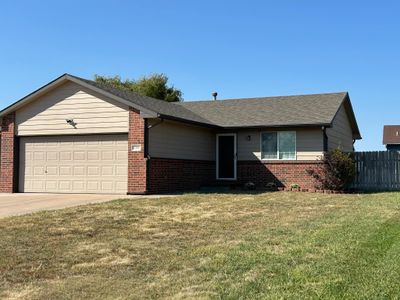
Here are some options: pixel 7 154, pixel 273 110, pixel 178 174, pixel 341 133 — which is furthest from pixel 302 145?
pixel 7 154

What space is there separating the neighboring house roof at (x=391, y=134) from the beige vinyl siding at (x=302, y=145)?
34.7 m

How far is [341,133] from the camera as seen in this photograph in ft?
79.5

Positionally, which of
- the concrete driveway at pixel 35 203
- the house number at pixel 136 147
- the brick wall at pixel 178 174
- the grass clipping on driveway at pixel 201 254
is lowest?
the grass clipping on driveway at pixel 201 254

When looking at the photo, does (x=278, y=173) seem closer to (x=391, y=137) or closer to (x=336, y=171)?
(x=336, y=171)

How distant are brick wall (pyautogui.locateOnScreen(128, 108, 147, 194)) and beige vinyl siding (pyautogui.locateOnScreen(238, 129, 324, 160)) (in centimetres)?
580

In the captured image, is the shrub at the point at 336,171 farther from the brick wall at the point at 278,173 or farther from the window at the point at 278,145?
the window at the point at 278,145

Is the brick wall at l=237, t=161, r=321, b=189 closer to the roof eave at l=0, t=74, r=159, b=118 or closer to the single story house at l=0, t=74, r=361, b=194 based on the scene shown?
the single story house at l=0, t=74, r=361, b=194

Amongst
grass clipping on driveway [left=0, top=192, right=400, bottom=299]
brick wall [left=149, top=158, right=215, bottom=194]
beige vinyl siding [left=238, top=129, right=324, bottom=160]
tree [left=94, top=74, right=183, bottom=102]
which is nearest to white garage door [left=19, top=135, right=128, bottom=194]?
brick wall [left=149, top=158, right=215, bottom=194]

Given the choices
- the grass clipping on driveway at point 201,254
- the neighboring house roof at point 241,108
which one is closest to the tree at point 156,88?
the neighboring house roof at point 241,108

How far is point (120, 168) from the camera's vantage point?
1806cm

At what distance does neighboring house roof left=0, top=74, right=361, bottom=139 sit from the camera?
18.7 meters

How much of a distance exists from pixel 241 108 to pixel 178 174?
6.37 metres

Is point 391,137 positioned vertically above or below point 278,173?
above

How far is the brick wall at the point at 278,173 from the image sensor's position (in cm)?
2041
